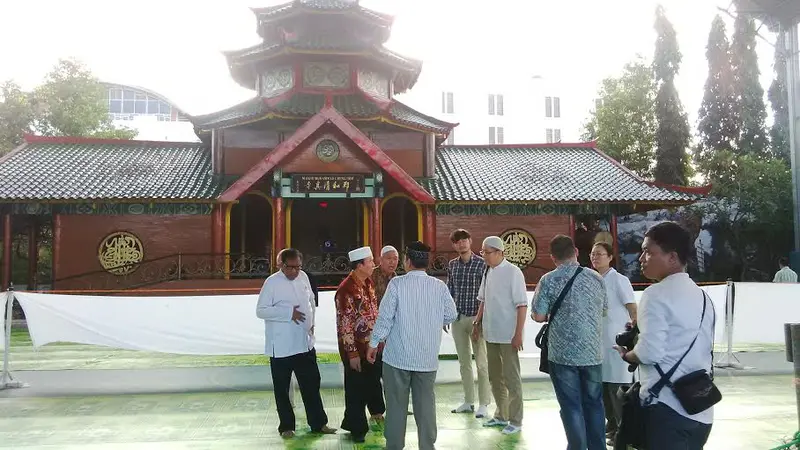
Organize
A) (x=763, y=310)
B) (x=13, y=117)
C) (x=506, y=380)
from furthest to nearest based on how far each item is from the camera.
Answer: (x=13, y=117), (x=763, y=310), (x=506, y=380)

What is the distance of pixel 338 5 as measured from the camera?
859 inches

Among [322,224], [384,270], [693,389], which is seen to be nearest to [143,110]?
[322,224]

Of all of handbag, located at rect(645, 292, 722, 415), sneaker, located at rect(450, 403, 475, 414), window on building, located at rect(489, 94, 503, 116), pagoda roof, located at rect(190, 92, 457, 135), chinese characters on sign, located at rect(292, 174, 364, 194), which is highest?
window on building, located at rect(489, 94, 503, 116)

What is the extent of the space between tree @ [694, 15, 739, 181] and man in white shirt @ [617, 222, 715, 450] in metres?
34.8

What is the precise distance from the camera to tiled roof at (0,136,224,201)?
18266 mm

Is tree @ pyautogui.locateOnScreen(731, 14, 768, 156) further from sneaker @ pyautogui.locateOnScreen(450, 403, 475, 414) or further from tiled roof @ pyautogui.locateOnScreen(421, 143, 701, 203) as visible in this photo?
sneaker @ pyautogui.locateOnScreen(450, 403, 475, 414)

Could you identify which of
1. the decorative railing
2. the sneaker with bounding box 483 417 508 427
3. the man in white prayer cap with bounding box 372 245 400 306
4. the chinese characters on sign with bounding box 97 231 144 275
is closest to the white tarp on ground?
the man in white prayer cap with bounding box 372 245 400 306

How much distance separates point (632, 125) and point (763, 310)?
2741 cm

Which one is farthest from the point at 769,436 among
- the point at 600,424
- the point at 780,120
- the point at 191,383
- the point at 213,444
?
the point at 780,120

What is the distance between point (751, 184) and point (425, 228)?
17.8 meters

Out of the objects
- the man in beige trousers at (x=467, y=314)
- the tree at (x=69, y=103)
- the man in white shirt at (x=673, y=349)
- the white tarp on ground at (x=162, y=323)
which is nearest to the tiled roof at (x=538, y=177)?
the white tarp on ground at (x=162, y=323)

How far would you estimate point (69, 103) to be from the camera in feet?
105

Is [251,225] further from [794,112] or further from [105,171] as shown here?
[794,112]

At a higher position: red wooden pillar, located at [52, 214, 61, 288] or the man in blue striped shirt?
red wooden pillar, located at [52, 214, 61, 288]
